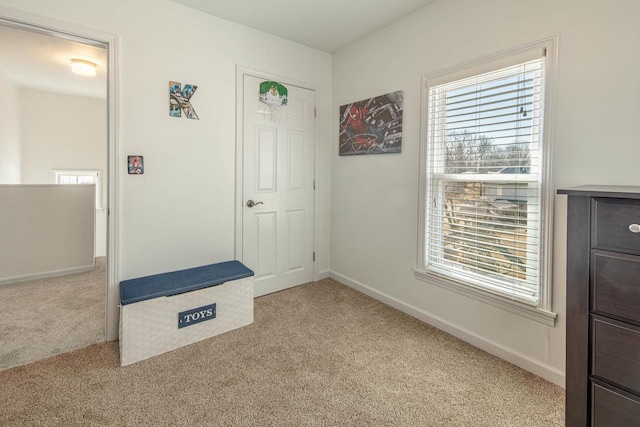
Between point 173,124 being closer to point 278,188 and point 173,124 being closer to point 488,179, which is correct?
point 278,188

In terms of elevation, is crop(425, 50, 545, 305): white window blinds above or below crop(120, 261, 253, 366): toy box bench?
above

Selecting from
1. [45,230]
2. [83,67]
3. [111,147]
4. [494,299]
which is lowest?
[494,299]

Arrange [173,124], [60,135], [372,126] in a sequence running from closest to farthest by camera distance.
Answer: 1. [173,124]
2. [372,126]
3. [60,135]

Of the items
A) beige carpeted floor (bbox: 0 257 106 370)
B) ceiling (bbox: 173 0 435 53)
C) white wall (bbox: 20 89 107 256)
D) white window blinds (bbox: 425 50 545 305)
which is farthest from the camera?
white wall (bbox: 20 89 107 256)

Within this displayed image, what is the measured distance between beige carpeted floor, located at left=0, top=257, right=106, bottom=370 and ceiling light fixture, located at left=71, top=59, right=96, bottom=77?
234cm

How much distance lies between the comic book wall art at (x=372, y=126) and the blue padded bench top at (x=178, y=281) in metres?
1.60

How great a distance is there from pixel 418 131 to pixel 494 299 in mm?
1371

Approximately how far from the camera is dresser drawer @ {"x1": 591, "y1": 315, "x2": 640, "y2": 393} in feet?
3.61

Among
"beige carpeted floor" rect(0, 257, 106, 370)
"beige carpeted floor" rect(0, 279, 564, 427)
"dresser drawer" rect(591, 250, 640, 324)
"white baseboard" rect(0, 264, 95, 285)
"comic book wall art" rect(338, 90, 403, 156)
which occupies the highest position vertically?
"comic book wall art" rect(338, 90, 403, 156)

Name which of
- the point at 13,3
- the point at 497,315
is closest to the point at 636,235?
the point at 497,315

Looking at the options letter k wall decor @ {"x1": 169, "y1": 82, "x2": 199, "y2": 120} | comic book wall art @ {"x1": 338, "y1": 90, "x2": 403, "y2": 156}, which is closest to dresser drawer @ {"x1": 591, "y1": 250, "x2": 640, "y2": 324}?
comic book wall art @ {"x1": 338, "y1": 90, "x2": 403, "y2": 156}

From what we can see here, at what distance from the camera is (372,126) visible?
288 cm

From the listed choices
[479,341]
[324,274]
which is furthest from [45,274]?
[479,341]

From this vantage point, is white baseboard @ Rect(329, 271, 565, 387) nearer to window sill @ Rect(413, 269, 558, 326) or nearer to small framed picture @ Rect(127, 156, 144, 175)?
window sill @ Rect(413, 269, 558, 326)
